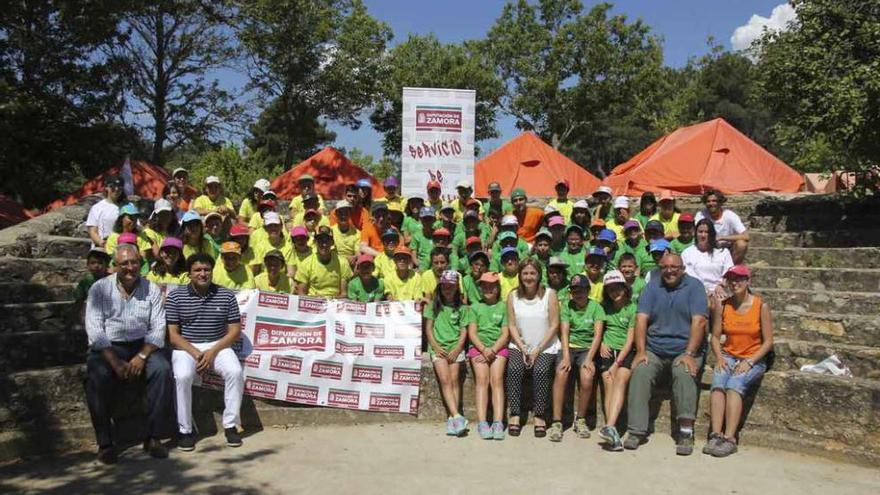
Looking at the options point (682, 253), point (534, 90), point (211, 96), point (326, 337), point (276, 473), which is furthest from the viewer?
point (534, 90)

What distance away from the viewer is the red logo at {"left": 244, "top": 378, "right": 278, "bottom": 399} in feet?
19.4

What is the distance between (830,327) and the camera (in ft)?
21.8

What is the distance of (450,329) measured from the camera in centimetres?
611

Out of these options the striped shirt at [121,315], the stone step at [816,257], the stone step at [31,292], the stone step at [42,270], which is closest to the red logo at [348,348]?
the striped shirt at [121,315]

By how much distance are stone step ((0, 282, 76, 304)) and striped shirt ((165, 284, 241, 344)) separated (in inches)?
95.4

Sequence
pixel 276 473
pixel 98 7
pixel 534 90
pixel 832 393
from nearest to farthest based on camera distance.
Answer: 1. pixel 276 473
2. pixel 832 393
3. pixel 98 7
4. pixel 534 90

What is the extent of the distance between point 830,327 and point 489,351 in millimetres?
3510

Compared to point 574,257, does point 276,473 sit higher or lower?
lower

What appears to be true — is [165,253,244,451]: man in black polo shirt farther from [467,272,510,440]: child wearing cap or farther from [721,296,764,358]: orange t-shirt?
[721,296,764,358]: orange t-shirt

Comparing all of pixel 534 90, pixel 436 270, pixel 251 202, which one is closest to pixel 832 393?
pixel 436 270

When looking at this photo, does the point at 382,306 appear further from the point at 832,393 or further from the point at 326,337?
the point at 832,393

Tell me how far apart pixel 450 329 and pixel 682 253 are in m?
2.75

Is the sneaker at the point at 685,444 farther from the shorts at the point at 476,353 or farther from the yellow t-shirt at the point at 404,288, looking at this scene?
the yellow t-shirt at the point at 404,288

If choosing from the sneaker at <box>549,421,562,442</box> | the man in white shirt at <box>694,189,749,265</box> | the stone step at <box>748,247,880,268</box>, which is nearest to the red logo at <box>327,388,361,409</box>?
the sneaker at <box>549,421,562,442</box>
